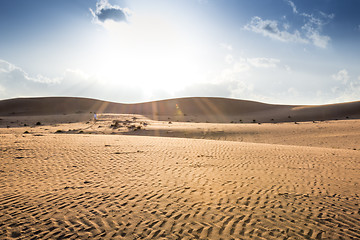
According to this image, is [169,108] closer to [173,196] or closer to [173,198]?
[173,196]

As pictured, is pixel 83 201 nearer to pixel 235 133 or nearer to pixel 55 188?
pixel 55 188

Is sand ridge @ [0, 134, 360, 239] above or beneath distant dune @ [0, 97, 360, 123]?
beneath

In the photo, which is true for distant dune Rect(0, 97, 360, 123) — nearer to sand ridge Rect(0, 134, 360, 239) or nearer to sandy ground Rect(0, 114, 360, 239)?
sandy ground Rect(0, 114, 360, 239)

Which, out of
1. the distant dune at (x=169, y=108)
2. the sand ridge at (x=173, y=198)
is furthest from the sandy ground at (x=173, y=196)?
the distant dune at (x=169, y=108)

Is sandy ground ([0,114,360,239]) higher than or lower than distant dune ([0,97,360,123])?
lower

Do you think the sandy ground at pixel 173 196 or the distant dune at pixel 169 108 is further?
the distant dune at pixel 169 108

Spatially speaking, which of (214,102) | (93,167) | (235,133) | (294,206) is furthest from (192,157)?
(214,102)

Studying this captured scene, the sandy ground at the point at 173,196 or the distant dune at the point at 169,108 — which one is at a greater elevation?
the distant dune at the point at 169,108

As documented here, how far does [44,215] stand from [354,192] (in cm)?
939

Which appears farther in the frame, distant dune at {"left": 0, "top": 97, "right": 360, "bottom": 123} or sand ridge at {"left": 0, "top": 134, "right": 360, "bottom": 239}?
distant dune at {"left": 0, "top": 97, "right": 360, "bottom": 123}

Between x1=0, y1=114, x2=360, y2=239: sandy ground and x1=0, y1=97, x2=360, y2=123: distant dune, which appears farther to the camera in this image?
x1=0, y1=97, x2=360, y2=123: distant dune

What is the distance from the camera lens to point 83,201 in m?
5.41

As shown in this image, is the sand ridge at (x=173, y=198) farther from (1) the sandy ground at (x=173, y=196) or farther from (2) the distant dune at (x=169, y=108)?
(2) the distant dune at (x=169, y=108)

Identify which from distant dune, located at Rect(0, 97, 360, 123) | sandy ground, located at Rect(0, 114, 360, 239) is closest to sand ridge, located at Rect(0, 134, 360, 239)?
sandy ground, located at Rect(0, 114, 360, 239)
